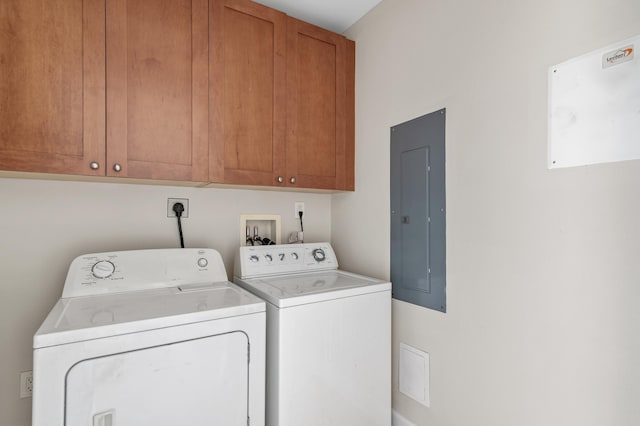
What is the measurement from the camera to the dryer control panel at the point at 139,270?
4.67 feet

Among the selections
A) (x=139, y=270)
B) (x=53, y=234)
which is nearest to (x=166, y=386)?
(x=139, y=270)

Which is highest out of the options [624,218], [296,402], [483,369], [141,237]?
[624,218]

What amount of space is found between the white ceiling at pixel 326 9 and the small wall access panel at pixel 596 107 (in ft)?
4.11

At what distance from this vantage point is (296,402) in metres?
1.36

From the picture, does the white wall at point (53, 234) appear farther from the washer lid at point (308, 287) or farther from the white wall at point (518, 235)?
the white wall at point (518, 235)

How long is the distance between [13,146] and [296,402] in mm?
1507

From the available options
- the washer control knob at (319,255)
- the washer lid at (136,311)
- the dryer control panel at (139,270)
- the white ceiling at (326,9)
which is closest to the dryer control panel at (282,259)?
the washer control knob at (319,255)

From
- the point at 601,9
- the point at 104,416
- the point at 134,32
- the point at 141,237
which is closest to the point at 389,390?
the point at 104,416

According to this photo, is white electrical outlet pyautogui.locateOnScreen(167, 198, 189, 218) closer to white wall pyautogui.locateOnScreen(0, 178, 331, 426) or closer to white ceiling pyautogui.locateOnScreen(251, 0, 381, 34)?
white wall pyautogui.locateOnScreen(0, 178, 331, 426)

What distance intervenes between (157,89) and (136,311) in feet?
3.22

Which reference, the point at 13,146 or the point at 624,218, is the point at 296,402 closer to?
the point at 624,218

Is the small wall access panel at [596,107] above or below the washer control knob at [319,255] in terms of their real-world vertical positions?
above

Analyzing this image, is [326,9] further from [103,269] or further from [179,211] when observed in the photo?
[103,269]

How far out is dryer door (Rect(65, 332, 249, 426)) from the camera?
3.31 feet
